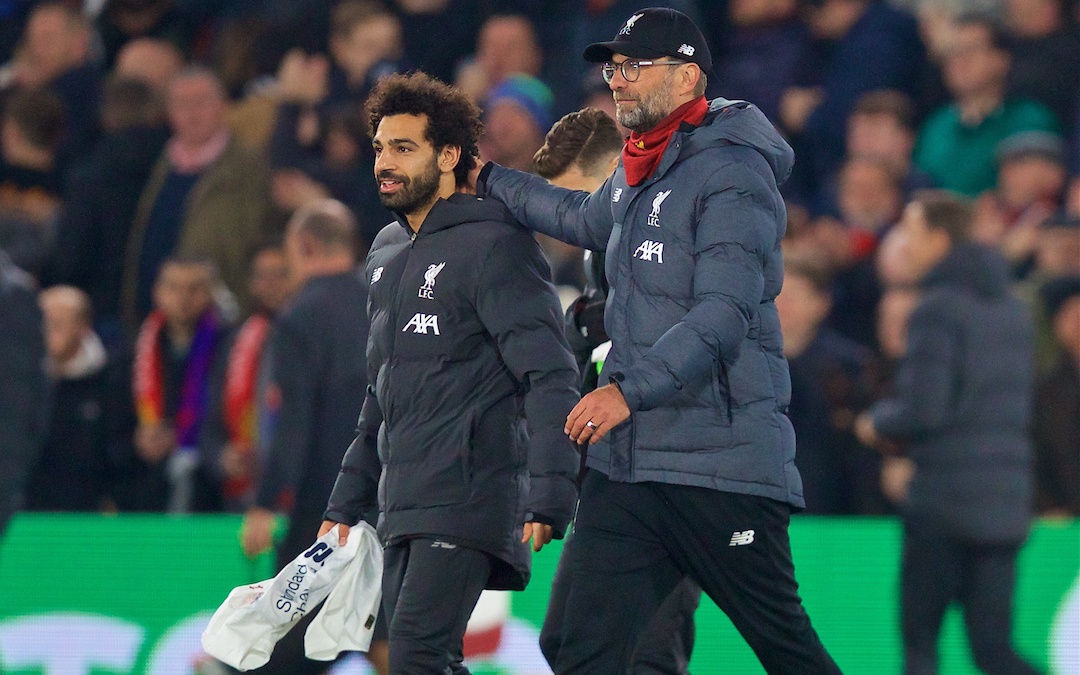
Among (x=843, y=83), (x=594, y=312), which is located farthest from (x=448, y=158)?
(x=843, y=83)

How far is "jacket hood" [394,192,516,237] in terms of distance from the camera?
5.27 metres

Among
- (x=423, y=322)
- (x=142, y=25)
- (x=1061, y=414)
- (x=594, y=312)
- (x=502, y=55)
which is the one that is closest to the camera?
(x=423, y=322)

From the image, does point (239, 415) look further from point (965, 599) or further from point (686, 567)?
point (686, 567)

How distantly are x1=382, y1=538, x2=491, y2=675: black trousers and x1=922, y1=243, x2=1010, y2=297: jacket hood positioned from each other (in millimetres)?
3500

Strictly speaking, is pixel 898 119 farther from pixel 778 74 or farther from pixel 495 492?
pixel 495 492

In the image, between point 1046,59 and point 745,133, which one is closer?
point 745,133

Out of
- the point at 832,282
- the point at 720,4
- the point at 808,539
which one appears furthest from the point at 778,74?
the point at 808,539

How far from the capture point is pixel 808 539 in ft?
27.6

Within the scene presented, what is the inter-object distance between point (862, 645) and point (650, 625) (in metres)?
3.06

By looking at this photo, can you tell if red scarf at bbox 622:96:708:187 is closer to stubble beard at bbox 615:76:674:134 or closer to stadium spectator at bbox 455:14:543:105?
stubble beard at bbox 615:76:674:134

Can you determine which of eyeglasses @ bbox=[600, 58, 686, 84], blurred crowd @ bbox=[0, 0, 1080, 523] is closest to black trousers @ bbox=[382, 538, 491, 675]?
eyeglasses @ bbox=[600, 58, 686, 84]

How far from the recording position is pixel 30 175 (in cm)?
1115

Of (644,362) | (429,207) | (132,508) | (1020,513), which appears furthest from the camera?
(132,508)

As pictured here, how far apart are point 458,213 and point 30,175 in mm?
6623
